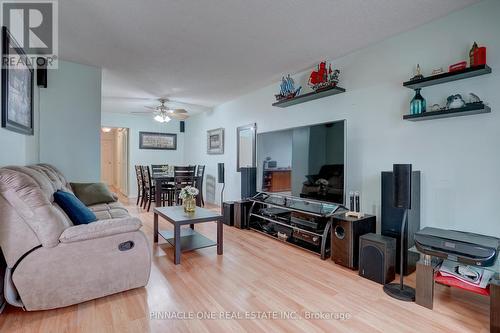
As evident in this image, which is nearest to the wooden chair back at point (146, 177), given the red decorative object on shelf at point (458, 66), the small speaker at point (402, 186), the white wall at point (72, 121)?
the white wall at point (72, 121)

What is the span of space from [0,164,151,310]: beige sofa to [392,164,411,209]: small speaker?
217cm

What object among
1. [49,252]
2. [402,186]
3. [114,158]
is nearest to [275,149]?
[402,186]

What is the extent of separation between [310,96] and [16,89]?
10.4 feet

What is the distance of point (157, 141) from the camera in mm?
7262

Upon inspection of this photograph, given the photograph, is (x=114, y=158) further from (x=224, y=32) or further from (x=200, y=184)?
(x=224, y=32)

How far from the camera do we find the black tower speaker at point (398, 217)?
2395 mm

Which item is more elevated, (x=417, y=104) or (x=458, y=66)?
(x=458, y=66)

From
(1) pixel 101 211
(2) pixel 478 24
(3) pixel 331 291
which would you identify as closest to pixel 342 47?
(2) pixel 478 24

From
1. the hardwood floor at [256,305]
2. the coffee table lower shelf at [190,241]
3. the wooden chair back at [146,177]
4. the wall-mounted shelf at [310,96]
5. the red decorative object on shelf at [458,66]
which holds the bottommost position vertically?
the hardwood floor at [256,305]

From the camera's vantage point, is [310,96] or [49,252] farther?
[310,96]

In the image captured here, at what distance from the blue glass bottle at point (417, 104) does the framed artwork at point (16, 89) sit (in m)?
3.52

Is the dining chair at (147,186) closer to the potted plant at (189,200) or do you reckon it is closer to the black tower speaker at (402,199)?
the potted plant at (189,200)

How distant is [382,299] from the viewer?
6.57 feet

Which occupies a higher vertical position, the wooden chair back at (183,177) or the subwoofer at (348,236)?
the wooden chair back at (183,177)
